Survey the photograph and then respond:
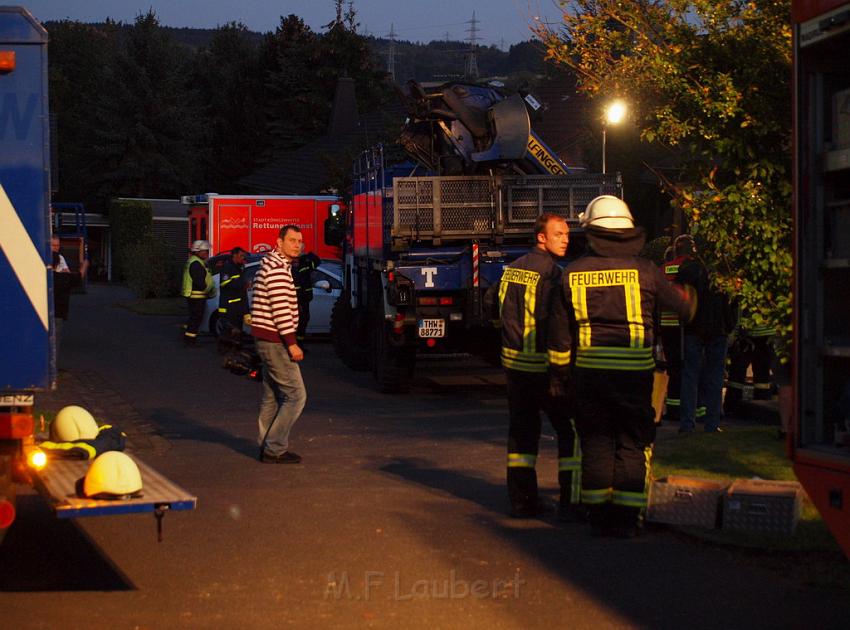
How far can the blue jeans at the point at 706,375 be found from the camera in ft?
41.1

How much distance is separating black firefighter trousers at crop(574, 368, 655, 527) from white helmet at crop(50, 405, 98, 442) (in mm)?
2870

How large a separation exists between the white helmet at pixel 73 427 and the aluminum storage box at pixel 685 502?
3.35 meters

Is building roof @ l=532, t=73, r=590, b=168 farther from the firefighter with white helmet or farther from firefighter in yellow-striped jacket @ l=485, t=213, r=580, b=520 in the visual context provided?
firefighter in yellow-striped jacket @ l=485, t=213, r=580, b=520

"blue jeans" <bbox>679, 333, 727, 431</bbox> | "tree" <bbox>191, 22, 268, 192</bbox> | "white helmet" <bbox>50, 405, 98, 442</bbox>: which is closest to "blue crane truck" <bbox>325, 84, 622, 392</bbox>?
"blue jeans" <bbox>679, 333, 727, 431</bbox>

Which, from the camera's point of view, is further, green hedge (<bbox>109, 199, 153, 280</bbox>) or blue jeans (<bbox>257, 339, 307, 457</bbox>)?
green hedge (<bbox>109, 199, 153, 280</bbox>)

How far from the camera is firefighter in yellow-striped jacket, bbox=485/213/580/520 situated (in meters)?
8.91

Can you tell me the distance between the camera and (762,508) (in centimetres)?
809

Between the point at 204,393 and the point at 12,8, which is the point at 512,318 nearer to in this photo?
the point at 12,8

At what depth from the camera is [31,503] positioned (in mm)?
9672

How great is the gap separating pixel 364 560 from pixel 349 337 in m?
11.2

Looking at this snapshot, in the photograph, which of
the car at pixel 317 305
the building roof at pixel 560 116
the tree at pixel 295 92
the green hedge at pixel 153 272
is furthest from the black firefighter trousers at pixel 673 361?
the tree at pixel 295 92

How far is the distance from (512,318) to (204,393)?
8314 millimetres

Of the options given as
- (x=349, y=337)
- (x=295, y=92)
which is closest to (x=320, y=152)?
(x=295, y=92)

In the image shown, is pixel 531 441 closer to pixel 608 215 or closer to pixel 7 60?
pixel 608 215
